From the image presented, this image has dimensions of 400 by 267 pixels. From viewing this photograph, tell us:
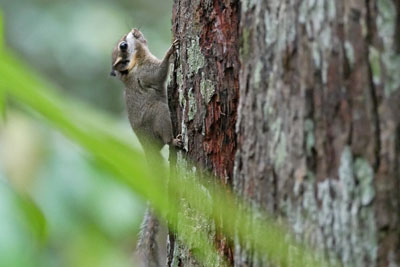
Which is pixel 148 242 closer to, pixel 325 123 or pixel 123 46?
pixel 123 46

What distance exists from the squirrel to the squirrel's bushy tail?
248mm

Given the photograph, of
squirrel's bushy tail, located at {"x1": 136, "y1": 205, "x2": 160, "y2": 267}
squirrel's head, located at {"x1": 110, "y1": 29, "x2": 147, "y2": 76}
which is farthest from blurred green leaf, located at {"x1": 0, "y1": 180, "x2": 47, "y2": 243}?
squirrel's head, located at {"x1": 110, "y1": 29, "x2": 147, "y2": 76}

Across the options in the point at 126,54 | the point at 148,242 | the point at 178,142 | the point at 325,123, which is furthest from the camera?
the point at 126,54

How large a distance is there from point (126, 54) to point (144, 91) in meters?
0.24

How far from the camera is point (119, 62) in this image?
318 cm

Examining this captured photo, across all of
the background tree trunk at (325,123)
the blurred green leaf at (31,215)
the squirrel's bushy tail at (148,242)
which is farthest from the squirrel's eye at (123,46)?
the blurred green leaf at (31,215)

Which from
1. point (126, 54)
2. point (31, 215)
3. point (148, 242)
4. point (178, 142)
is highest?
point (126, 54)

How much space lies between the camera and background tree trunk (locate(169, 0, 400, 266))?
1166 mm

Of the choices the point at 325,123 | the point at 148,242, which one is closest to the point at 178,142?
the point at 148,242

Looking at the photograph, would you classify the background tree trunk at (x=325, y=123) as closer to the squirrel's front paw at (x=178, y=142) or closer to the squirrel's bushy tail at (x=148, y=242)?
the squirrel's front paw at (x=178, y=142)

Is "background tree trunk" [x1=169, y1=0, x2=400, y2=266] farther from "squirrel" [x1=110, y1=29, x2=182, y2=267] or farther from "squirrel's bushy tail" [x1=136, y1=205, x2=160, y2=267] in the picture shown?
"squirrel" [x1=110, y1=29, x2=182, y2=267]

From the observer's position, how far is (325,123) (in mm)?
1209

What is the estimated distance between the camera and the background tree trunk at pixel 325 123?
117 centimetres

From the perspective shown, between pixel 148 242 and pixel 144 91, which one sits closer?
pixel 148 242
